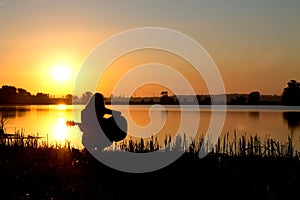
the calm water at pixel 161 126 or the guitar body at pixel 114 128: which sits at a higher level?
the guitar body at pixel 114 128

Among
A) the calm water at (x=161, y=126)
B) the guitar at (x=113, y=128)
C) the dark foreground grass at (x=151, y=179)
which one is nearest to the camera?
the dark foreground grass at (x=151, y=179)

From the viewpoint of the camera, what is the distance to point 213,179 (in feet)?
30.9

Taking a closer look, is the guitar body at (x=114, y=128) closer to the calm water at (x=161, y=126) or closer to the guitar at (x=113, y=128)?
the guitar at (x=113, y=128)

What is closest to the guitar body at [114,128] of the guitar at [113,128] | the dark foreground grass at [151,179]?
the guitar at [113,128]

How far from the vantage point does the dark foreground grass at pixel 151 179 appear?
8.10 m

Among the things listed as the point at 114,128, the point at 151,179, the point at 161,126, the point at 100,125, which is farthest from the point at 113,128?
the point at 161,126

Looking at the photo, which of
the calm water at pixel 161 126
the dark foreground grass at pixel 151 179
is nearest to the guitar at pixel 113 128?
the dark foreground grass at pixel 151 179

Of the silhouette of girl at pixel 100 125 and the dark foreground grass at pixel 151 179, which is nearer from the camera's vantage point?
the dark foreground grass at pixel 151 179

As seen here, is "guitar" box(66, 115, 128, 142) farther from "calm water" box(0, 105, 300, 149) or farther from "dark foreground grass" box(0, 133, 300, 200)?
"calm water" box(0, 105, 300, 149)

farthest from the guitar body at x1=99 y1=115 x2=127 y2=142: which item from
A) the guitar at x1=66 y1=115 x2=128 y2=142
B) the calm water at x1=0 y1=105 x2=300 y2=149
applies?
the calm water at x1=0 y1=105 x2=300 y2=149

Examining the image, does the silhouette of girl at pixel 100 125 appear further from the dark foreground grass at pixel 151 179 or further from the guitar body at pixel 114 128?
the dark foreground grass at pixel 151 179

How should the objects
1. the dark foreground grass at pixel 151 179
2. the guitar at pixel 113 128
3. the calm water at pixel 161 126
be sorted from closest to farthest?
the dark foreground grass at pixel 151 179
the guitar at pixel 113 128
the calm water at pixel 161 126

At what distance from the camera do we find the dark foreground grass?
319 inches

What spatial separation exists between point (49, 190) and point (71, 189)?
0.43m
